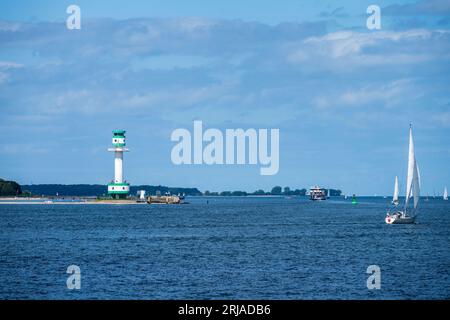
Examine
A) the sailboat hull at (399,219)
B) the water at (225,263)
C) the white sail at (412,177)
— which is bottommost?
the water at (225,263)

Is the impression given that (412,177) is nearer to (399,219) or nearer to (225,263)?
(399,219)

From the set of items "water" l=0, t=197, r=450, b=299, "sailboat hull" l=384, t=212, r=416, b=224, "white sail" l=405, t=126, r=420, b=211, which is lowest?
"water" l=0, t=197, r=450, b=299

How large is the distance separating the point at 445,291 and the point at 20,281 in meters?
32.6

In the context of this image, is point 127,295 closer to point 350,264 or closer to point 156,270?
point 156,270

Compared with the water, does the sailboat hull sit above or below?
above

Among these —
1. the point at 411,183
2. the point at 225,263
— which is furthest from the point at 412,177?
the point at 225,263

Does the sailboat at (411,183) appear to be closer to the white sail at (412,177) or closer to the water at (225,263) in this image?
the white sail at (412,177)

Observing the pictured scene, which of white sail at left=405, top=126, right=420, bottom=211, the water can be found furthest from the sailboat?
the water

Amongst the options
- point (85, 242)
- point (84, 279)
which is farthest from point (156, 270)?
point (85, 242)

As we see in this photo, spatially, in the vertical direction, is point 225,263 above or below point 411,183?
below

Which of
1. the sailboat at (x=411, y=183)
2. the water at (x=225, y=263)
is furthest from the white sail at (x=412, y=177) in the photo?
the water at (x=225, y=263)

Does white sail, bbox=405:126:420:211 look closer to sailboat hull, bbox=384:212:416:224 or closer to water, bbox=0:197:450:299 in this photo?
sailboat hull, bbox=384:212:416:224

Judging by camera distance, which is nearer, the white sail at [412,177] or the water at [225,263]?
the water at [225,263]
